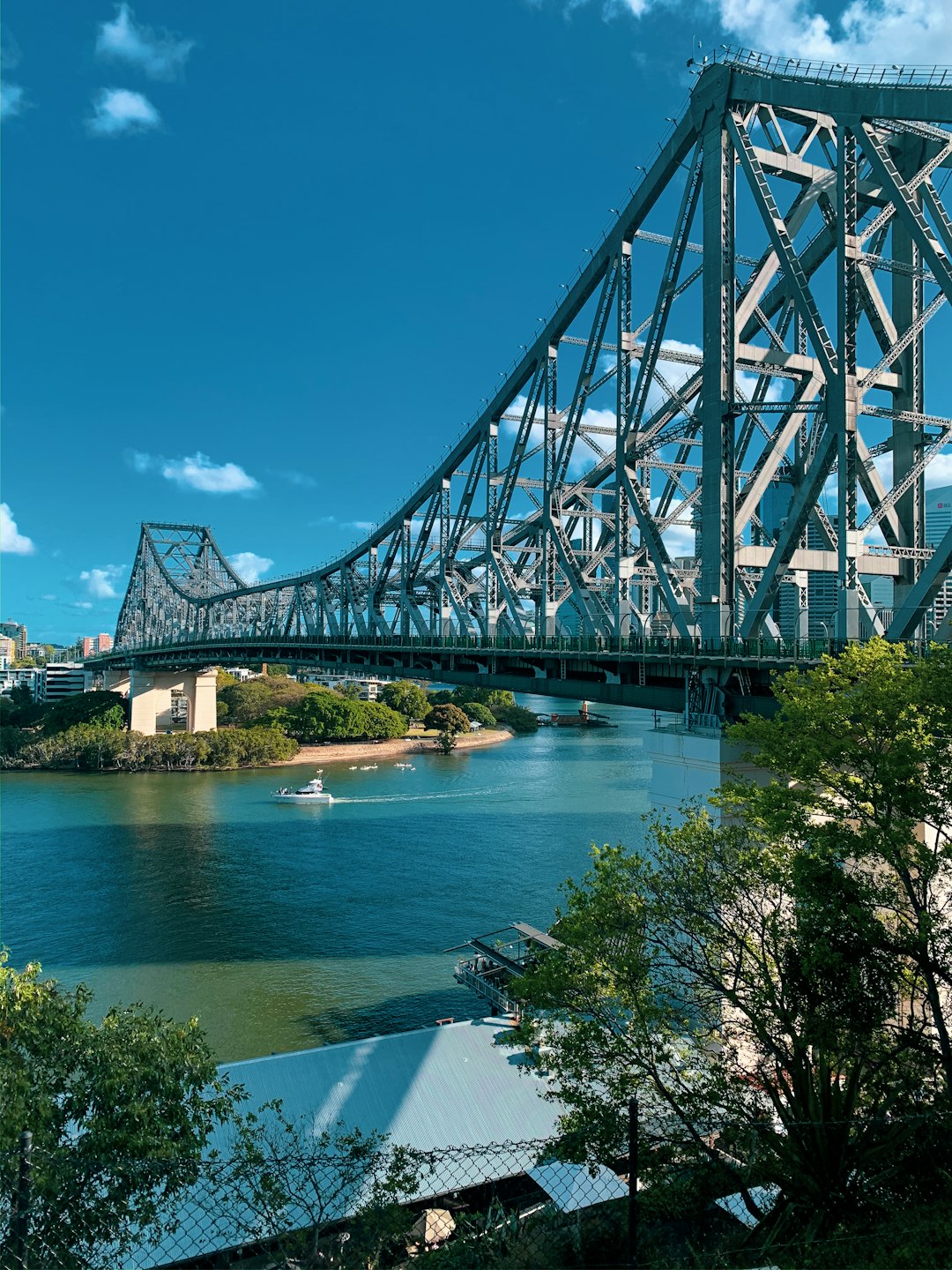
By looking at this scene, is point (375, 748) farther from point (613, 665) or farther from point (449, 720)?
point (613, 665)

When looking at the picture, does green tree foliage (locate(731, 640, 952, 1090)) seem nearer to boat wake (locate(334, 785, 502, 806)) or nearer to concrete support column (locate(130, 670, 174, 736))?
boat wake (locate(334, 785, 502, 806))

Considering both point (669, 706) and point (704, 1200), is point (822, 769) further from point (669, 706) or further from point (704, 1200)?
point (669, 706)

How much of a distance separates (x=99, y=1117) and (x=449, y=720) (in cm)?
7162

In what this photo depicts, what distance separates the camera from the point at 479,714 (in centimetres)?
9031

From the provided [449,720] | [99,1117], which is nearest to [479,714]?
[449,720]

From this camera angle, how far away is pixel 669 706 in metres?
19.8

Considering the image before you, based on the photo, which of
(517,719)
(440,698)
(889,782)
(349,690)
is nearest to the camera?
(889,782)

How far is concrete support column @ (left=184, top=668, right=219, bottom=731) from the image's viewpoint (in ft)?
248

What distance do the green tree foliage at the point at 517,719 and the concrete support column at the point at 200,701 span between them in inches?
1291

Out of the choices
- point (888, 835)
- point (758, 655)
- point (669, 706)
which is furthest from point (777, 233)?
point (888, 835)

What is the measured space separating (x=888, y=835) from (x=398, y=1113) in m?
9.73

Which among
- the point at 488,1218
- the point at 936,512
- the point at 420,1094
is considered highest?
the point at 936,512

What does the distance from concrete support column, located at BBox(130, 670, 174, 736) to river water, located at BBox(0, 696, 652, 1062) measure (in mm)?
18211

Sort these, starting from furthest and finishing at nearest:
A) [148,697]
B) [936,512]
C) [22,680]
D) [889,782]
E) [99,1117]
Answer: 1. [22,680]
2. [148,697]
3. [936,512]
4. [99,1117]
5. [889,782]
